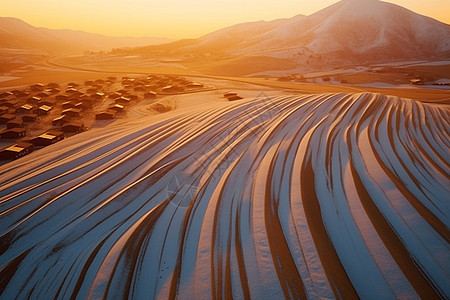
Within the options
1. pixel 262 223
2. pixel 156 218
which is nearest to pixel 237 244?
pixel 262 223

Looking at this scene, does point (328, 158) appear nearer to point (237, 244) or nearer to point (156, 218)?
point (237, 244)

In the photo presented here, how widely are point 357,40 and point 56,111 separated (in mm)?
131816

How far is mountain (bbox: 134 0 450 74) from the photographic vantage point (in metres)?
109

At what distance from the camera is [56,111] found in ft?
127

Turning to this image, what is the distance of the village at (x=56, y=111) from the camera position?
83.0 ft

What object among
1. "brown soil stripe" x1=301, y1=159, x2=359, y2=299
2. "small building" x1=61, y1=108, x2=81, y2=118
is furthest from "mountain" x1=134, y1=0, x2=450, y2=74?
"brown soil stripe" x1=301, y1=159, x2=359, y2=299

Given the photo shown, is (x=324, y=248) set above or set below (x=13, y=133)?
below

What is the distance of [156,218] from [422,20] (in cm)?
18218

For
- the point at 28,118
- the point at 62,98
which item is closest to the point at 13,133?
the point at 28,118

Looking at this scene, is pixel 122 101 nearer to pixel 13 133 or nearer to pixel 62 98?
pixel 62 98

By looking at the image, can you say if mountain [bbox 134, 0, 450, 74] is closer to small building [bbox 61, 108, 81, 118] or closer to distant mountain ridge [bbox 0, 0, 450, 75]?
distant mountain ridge [bbox 0, 0, 450, 75]

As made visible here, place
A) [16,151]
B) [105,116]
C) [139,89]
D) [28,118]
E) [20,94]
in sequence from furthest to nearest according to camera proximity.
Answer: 1. [139,89]
2. [20,94]
3. [105,116]
4. [28,118]
5. [16,151]

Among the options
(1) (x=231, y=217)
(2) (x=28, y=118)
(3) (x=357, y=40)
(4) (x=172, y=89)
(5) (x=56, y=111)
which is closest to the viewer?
(1) (x=231, y=217)

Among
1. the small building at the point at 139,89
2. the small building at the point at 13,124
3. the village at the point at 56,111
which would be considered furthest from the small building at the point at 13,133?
the small building at the point at 139,89
